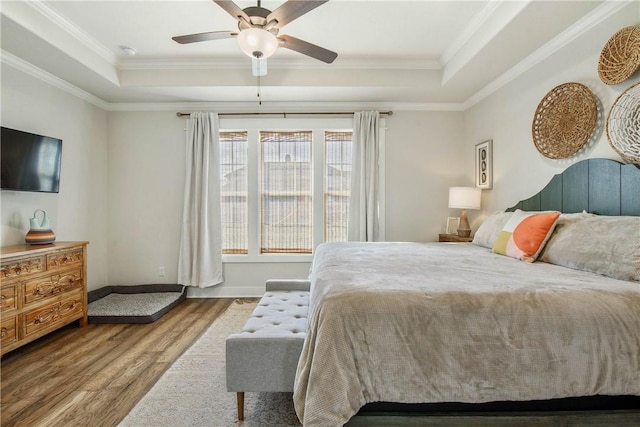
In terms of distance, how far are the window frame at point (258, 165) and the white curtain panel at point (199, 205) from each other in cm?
24

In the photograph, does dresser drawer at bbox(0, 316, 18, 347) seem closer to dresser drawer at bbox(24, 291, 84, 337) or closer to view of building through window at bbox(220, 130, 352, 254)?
dresser drawer at bbox(24, 291, 84, 337)

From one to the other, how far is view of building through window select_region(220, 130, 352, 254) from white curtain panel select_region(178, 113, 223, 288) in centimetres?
22

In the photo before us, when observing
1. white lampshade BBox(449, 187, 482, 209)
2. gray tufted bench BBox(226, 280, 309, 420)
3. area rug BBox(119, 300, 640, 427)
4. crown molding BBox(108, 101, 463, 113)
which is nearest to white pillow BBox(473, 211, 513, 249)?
white lampshade BBox(449, 187, 482, 209)

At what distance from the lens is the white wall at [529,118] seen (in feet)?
7.38

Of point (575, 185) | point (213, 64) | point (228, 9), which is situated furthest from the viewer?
point (213, 64)

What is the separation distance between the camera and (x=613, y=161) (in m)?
2.14

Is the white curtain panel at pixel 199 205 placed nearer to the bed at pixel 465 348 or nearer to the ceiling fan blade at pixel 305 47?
the ceiling fan blade at pixel 305 47

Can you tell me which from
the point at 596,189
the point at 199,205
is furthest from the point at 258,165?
the point at 596,189

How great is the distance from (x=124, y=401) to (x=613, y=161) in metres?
3.59

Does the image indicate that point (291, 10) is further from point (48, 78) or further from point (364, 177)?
point (48, 78)

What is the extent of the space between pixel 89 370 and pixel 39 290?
0.93m

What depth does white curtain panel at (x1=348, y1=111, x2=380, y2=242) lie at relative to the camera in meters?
4.11

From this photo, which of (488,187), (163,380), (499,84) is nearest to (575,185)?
(488,187)

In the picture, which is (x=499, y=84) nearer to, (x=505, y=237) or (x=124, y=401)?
(x=505, y=237)
